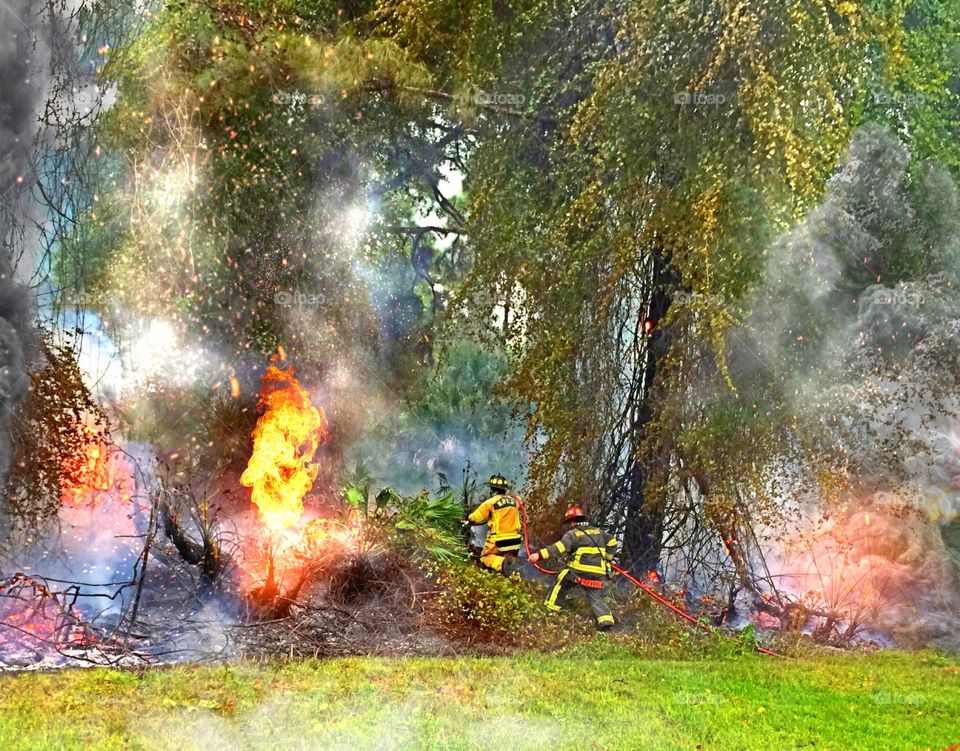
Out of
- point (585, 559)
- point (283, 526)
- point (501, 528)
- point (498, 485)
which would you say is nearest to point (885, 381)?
point (585, 559)

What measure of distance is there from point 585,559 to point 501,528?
4.15 feet

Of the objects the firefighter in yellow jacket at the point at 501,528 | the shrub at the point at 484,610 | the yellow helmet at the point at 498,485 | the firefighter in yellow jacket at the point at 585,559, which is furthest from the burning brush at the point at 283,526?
the firefighter in yellow jacket at the point at 585,559

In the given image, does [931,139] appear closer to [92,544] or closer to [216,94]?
[216,94]

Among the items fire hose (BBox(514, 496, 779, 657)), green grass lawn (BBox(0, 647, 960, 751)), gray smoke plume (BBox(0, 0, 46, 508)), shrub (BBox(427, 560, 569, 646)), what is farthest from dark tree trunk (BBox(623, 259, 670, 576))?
gray smoke plume (BBox(0, 0, 46, 508))

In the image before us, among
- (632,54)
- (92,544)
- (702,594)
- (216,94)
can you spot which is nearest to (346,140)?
(216,94)

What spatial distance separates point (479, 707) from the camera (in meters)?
7.03

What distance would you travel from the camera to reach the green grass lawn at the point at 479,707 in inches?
246

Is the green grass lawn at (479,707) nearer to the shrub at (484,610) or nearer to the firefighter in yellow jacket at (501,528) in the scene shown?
Answer: the shrub at (484,610)

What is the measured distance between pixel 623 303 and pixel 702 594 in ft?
11.4

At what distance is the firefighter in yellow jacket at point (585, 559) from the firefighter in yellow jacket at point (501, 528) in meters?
0.79

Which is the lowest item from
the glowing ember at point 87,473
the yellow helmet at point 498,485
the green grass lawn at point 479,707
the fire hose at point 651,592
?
the green grass lawn at point 479,707

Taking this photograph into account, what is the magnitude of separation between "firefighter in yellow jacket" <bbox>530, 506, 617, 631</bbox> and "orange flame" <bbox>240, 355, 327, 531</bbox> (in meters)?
2.66

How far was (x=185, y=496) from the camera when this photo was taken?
11.3 meters

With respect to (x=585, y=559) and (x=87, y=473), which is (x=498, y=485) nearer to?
(x=585, y=559)
